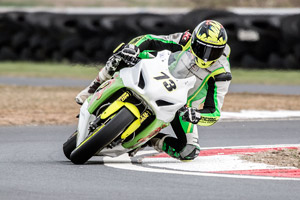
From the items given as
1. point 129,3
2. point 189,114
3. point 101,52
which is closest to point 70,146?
point 189,114

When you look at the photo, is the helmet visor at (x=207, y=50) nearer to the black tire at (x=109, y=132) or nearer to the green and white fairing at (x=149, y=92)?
the green and white fairing at (x=149, y=92)

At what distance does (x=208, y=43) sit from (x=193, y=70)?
351 mm

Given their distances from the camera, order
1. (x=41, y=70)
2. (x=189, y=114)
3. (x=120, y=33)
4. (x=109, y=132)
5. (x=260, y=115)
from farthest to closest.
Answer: (x=41, y=70), (x=120, y=33), (x=260, y=115), (x=189, y=114), (x=109, y=132)

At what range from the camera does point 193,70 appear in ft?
22.9

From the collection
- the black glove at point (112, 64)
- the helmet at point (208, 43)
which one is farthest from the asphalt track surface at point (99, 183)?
the helmet at point (208, 43)

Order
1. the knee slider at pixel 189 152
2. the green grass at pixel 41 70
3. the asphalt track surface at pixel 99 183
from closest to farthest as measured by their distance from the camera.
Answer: the asphalt track surface at pixel 99 183 < the knee slider at pixel 189 152 < the green grass at pixel 41 70

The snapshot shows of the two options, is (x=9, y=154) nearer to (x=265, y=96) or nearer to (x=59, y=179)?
→ (x=59, y=179)

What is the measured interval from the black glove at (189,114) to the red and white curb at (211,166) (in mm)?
466

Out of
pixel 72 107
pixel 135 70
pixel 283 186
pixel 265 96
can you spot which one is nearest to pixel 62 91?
pixel 72 107

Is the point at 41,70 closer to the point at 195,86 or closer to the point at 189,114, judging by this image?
the point at 195,86

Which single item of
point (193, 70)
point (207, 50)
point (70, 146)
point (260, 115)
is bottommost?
point (260, 115)

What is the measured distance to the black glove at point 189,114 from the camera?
6.74m

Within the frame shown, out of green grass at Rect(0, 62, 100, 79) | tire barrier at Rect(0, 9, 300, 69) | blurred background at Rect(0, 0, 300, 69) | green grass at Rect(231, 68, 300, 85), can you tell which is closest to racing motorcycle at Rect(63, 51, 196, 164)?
tire barrier at Rect(0, 9, 300, 69)

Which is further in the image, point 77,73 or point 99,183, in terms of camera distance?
point 77,73
